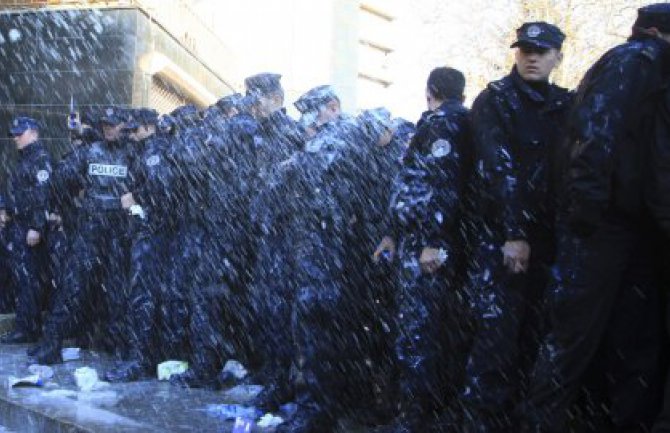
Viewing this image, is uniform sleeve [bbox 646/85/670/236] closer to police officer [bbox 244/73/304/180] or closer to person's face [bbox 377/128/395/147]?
person's face [bbox 377/128/395/147]

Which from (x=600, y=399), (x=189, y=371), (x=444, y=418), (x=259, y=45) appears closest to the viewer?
(x=600, y=399)

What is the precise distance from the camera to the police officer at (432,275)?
4.41 metres

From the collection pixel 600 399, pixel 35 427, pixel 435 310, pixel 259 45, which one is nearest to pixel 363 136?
pixel 435 310

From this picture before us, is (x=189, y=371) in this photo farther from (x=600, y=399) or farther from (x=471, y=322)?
(x=600, y=399)

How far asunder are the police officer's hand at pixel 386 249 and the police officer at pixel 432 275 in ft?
0.88

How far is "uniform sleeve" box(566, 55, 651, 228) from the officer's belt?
5.09 m

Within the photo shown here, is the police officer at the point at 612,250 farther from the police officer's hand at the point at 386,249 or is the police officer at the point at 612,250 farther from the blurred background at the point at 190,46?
the blurred background at the point at 190,46

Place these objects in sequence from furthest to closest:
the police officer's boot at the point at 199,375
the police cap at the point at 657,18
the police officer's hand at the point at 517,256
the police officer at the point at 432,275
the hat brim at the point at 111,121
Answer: the hat brim at the point at 111,121 → the police officer's boot at the point at 199,375 → the police officer at the point at 432,275 → the police officer's hand at the point at 517,256 → the police cap at the point at 657,18

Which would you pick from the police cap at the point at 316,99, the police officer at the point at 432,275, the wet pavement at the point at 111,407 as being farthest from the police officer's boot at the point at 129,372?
the police officer at the point at 432,275

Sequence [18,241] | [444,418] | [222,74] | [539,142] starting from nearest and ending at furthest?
[539,142], [444,418], [18,241], [222,74]

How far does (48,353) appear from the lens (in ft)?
23.7

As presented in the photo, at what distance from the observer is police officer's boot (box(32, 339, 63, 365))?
7195 millimetres

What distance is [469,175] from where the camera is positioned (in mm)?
4539

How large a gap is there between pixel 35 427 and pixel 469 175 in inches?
131
